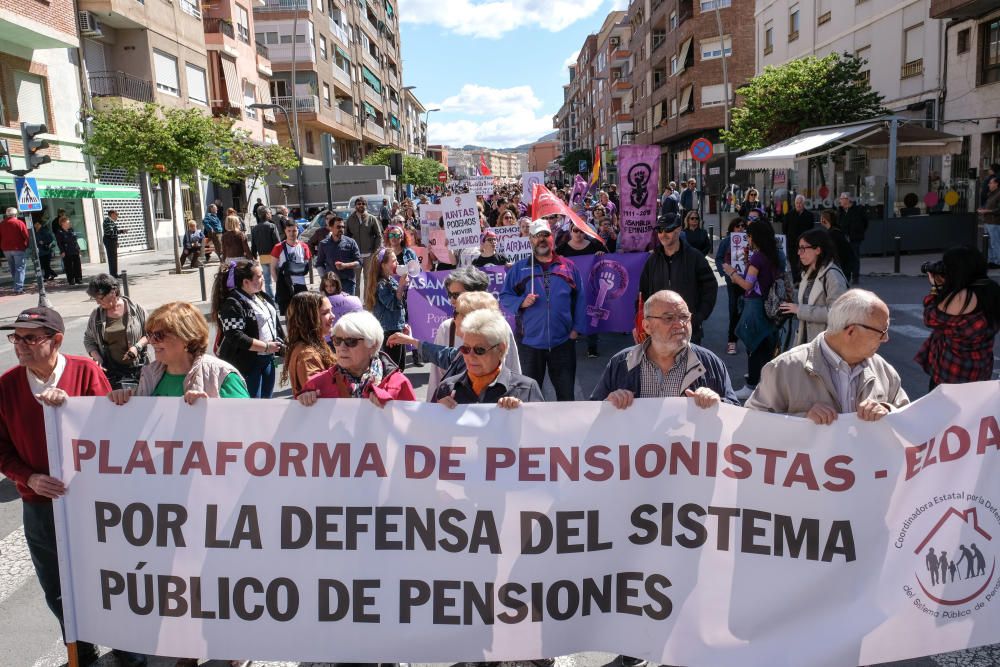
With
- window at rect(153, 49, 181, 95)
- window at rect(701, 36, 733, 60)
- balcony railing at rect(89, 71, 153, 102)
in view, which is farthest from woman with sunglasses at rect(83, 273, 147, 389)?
window at rect(701, 36, 733, 60)

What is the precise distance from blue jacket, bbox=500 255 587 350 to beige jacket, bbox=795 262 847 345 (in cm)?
171

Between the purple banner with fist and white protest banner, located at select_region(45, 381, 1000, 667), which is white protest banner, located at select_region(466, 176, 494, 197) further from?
white protest banner, located at select_region(45, 381, 1000, 667)

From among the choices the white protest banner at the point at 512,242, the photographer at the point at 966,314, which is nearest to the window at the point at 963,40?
the white protest banner at the point at 512,242

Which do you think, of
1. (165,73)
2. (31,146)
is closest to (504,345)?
(31,146)

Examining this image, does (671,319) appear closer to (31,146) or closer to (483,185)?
(483,185)

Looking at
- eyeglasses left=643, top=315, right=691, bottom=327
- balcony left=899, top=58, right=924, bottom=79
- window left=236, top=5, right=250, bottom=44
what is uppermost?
window left=236, top=5, right=250, bottom=44

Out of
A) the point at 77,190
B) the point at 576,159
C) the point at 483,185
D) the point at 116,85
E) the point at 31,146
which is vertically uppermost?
the point at 576,159

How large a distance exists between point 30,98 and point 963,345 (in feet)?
83.1

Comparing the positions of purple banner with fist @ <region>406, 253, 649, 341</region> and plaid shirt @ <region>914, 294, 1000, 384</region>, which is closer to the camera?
plaid shirt @ <region>914, 294, 1000, 384</region>

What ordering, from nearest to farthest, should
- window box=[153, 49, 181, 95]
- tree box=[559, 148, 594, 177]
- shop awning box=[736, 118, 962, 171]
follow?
shop awning box=[736, 118, 962, 171] → window box=[153, 49, 181, 95] → tree box=[559, 148, 594, 177]

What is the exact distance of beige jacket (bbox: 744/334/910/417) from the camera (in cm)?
326

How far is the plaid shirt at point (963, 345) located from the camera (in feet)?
15.6

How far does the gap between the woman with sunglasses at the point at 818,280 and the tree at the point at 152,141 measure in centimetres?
1848

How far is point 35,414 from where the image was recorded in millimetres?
3393
